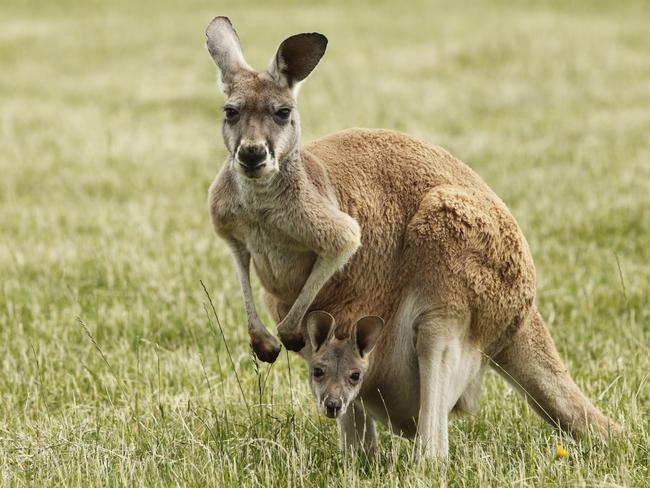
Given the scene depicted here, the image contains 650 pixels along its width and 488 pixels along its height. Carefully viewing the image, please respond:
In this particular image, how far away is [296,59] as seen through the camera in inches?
149

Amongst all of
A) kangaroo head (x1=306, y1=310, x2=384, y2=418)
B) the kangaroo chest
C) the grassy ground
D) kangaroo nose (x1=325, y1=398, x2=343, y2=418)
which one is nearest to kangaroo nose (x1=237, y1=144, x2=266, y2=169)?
the kangaroo chest

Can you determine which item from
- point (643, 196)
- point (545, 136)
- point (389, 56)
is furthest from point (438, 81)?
point (643, 196)

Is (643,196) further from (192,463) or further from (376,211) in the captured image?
(192,463)

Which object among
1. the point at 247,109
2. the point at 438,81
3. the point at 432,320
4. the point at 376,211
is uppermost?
the point at 247,109

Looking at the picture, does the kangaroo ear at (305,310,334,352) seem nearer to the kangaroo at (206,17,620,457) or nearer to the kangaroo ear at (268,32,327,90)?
the kangaroo at (206,17,620,457)

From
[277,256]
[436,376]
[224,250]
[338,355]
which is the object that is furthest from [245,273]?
[224,250]

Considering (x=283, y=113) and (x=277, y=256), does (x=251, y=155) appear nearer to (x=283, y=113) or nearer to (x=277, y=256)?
(x=283, y=113)

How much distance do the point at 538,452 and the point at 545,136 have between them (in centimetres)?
894

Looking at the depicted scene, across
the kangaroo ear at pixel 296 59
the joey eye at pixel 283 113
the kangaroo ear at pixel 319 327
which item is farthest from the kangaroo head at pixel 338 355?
the kangaroo ear at pixel 296 59

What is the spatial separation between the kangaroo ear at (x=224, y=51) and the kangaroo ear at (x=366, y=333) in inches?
38.6

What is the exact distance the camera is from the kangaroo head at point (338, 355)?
12.5 feet

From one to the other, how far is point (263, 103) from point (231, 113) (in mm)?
121

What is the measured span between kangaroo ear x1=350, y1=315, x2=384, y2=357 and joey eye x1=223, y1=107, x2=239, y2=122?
0.85m

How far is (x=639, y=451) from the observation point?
410 centimetres
